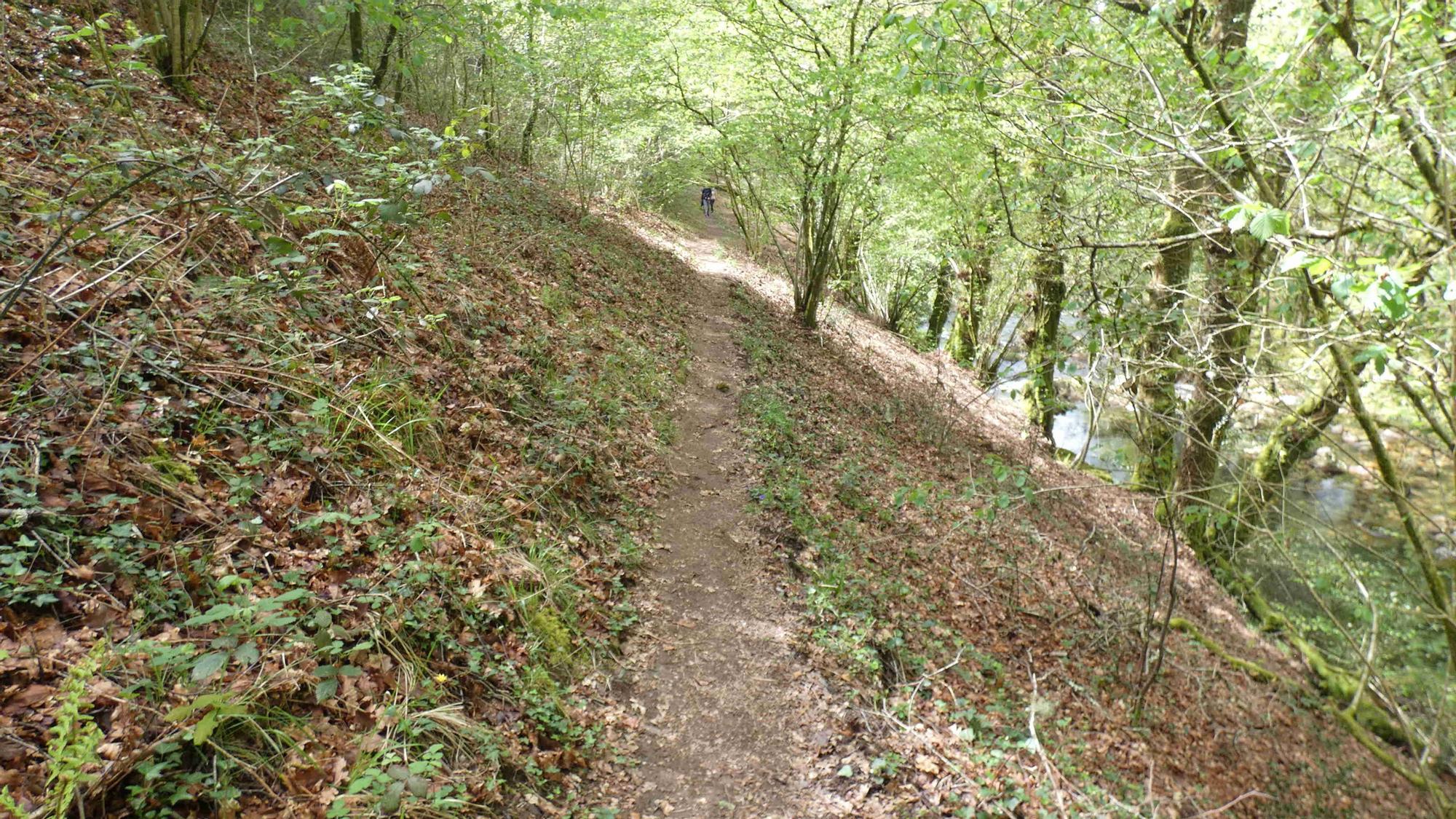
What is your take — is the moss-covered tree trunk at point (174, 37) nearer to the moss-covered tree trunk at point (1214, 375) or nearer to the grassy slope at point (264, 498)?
the grassy slope at point (264, 498)

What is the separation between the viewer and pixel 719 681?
498 centimetres

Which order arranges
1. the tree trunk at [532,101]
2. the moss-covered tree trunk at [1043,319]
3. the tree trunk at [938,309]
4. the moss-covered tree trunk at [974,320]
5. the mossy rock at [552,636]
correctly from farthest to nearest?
the tree trunk at [938,309] → the moss-covered tree trunk at [974,320] → the moss-covered tree trunk at [1043,319] → the tree trunk at [532,101] → the mossy rock at [552,636]

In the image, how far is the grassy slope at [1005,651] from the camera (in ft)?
16.2

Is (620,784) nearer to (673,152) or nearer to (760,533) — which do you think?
(760,533)

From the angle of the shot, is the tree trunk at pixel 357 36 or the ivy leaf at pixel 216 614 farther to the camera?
the tree trunk at pixel 357 36

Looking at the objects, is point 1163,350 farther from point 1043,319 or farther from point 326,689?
point 1043,319

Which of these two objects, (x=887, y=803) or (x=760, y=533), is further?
(x=760, y=533)

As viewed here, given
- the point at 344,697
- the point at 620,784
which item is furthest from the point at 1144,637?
the point at 344,697

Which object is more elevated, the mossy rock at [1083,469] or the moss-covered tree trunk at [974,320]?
the moss-covered tree trunk at [974,320]

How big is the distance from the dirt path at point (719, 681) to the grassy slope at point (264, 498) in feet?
1.28

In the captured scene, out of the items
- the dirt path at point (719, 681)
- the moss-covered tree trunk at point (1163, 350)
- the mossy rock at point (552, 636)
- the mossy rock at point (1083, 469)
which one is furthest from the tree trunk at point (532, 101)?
the mossy rock at point (1083, 469)

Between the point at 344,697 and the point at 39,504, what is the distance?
4.71 ft

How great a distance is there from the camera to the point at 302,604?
3.36 m

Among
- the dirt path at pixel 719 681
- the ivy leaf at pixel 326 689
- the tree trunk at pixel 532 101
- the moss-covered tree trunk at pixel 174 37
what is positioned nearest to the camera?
the ivy leaf at pixel 326 689
